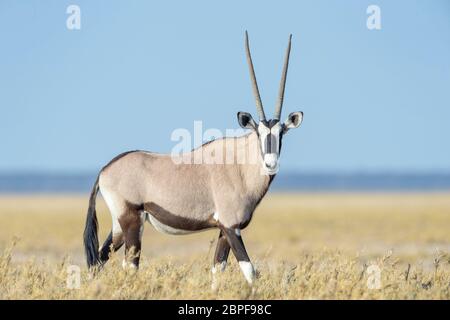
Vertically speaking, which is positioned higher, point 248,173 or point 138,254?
point 248,173

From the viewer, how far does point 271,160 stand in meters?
9.66

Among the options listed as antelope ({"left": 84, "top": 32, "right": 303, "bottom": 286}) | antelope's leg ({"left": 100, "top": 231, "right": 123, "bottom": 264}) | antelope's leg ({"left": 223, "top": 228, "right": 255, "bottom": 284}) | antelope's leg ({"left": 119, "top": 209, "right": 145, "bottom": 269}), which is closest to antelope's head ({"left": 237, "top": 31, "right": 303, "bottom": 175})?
antelope ({"left": 84, "top": 32, "right": 303, "bottom": 286})

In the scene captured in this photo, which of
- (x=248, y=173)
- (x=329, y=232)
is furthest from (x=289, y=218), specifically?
(x=248, y=173)

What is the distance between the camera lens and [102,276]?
9.76 meters

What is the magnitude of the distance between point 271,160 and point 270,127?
15.1 inches

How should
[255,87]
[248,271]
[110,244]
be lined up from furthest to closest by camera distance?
[110,244]
[255,87]
[248,271]

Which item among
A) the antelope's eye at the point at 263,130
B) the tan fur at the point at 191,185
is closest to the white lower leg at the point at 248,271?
the tan fur at the point at 191,185

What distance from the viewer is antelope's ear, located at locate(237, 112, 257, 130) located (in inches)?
394

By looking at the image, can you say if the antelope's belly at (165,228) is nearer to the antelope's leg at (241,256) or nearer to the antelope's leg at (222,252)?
the antelope's leg at (222,252)

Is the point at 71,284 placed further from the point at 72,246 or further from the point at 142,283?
the point at 72,246

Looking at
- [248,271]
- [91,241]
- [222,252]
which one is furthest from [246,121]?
[91,241]

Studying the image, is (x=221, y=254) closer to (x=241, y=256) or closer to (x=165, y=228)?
(x=241, y=256)

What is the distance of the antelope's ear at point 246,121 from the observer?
10009 millimetres
